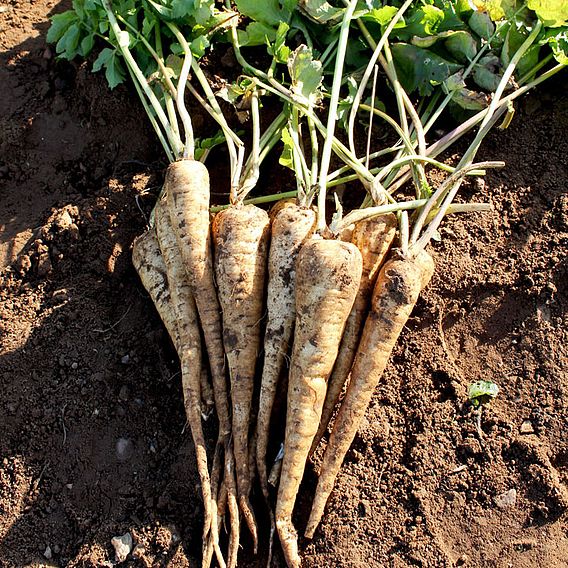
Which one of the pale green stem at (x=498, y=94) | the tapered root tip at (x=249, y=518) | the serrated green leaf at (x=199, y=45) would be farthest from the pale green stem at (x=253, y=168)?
the tapered root tip at (x=249, y=518)

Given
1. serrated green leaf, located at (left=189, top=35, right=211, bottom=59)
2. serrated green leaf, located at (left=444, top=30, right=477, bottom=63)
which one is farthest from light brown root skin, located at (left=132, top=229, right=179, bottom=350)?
serrated green leaf, located at (left=444, top=30, right=477, bottom=63)

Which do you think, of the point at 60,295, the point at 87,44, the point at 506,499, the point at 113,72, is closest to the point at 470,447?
the point at 506,499

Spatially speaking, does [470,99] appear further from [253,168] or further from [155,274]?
[155,274]

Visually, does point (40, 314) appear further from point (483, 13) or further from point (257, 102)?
point (483, 13)

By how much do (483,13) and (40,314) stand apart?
2211mm

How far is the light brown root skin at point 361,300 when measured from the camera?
255 centimetres

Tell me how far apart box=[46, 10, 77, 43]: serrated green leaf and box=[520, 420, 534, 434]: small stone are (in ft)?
8.48

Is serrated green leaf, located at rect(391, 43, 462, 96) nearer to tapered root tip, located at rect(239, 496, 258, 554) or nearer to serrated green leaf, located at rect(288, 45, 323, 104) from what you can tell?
serrated green leaf, located at rect(288, 45, 323, 104)

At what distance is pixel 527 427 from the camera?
2.60 m

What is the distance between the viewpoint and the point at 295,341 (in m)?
2.45

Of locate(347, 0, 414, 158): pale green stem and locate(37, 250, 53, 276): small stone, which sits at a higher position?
locate(347, 0, 414, 158): pale green stem

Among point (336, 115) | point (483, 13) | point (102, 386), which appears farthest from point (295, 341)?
point (483, 13)

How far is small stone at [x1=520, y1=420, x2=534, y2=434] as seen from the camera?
102 inches

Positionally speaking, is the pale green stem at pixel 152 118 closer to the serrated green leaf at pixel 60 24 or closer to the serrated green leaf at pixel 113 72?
the serrated green leaf at pixel 113 72
